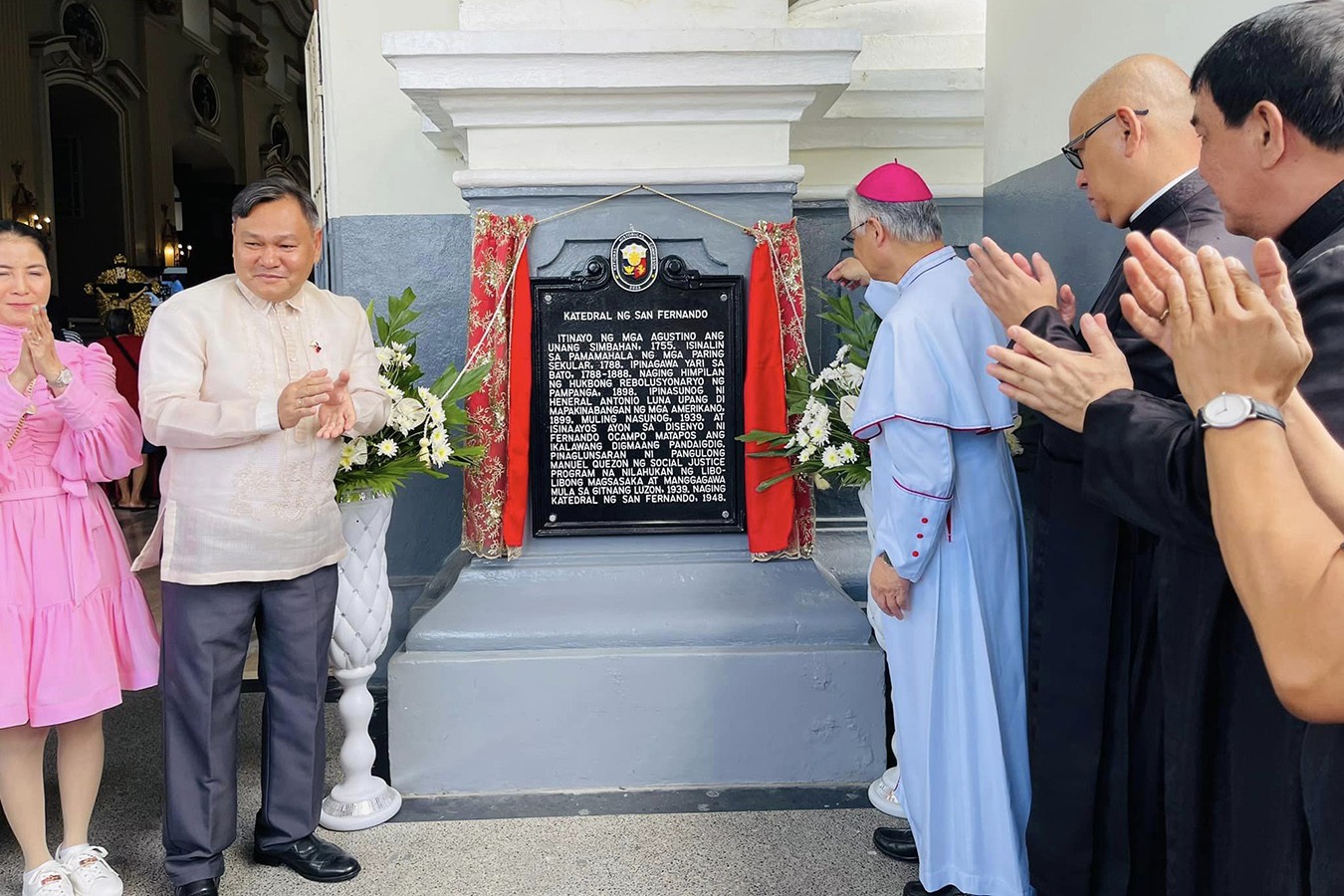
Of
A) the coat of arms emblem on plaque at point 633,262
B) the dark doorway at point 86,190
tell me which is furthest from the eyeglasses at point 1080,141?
the dark doorway at point 86,190

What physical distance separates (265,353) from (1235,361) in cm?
238

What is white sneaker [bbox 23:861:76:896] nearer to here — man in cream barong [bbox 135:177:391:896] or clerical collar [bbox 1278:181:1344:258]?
man in cream barong [bbox 135:177:391:896]

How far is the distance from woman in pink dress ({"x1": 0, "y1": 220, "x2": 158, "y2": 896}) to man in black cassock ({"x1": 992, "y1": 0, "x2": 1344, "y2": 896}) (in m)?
2.34

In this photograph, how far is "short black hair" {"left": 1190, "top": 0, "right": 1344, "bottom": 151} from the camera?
4.41 ft

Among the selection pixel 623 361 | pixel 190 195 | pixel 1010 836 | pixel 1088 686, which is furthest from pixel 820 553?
pixel 190 195

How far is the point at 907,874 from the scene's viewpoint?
9.78 feet

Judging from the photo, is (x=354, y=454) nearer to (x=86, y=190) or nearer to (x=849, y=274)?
(x=849, y=274)

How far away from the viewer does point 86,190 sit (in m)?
13.9

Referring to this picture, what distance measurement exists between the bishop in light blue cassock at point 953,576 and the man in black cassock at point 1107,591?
0.39 meters

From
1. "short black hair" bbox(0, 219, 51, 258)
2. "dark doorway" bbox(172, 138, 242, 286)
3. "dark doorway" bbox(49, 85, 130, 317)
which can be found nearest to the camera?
"short black hair" bbox(0, 219, 51, 258)

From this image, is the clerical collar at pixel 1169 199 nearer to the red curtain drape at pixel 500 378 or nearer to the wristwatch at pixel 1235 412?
the wristwatch at pixel 1235 412

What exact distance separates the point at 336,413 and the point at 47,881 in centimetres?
139

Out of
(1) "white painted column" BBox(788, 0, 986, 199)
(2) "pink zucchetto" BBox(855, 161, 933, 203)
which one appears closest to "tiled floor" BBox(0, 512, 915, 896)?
(2) "pink zucchetto" BBox(855, 161, 933, 203)

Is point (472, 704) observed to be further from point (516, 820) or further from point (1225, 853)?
point (1225, 853)
